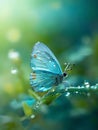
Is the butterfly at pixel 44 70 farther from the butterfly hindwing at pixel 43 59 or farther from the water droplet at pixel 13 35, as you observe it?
the water droplet at pixel 13 35

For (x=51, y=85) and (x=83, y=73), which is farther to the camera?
(x=83, y=73)

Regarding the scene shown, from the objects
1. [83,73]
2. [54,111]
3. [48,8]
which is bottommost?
[54,111]

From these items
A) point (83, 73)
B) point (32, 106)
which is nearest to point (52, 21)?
point (83, 73)

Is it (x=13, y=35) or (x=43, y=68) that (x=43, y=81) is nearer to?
(x=43, y=68)

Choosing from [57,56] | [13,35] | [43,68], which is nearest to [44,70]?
[43,68]

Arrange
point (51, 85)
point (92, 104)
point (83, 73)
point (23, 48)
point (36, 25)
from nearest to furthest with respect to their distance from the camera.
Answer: point (51, 85) → point (92, 104) → point (83, 73) → point (23, 48) → point (36, 25)

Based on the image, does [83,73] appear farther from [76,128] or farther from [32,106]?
[32,106]
